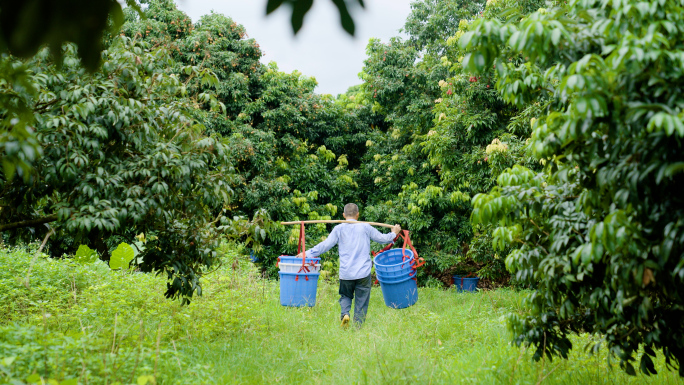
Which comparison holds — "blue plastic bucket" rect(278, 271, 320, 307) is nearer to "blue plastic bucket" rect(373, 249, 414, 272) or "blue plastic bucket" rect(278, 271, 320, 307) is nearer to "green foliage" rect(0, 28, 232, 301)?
"blue plastic bucket" rect(373, 249, 414, 272)

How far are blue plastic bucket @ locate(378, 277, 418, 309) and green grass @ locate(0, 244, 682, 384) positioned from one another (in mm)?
159

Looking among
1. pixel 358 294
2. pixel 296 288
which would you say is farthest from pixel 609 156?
pixel 296 288

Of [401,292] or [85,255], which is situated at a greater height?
[85,255]

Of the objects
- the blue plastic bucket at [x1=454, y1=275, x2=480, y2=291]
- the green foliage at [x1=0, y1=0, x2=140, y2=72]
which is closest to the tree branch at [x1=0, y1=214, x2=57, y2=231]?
the green foliage at [x1=0, y1=0, x2=140, y2=72]

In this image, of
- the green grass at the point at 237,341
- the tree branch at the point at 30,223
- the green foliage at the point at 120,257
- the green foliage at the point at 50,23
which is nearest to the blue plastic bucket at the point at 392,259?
the green grass at the point at 237,341

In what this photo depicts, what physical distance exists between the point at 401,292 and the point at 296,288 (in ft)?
4.28

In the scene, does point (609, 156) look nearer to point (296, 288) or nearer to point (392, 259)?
point (296, 288)

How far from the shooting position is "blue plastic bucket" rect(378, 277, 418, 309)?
571cm

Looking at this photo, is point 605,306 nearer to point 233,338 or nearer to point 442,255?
point 233,338

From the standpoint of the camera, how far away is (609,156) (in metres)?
1.88

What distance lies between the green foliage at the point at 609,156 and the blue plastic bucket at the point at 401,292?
3.22m

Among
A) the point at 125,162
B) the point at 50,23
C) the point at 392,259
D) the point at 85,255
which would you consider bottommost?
the point at 392,259

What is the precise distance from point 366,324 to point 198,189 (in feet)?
8.23

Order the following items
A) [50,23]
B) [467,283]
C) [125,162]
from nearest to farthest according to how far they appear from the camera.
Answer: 1. [50,23]
2. [125,162]
3. [467,283]
